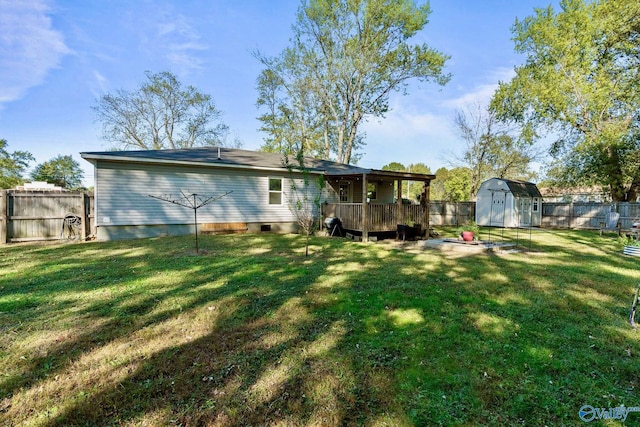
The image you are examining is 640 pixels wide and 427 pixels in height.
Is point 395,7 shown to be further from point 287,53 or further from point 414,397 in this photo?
point 414,397

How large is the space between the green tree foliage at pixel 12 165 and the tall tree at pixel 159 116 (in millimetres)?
12554

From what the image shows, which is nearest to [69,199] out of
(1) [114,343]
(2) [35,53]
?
(2) [35,53]

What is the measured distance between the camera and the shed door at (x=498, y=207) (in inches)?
667

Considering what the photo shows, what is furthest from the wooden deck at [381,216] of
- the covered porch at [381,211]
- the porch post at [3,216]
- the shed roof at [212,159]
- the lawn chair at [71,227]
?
the porch post at [3,216]

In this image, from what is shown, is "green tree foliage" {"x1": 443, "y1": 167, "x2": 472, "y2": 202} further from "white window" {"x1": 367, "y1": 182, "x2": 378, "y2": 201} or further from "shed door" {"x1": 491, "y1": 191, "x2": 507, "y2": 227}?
"white window" {"x1": 367, "y1": 182, "x2": 378, "y2": 201}

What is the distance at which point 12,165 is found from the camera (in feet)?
94.1

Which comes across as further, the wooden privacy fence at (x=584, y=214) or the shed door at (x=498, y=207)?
the shed door at (x=498, y=207)

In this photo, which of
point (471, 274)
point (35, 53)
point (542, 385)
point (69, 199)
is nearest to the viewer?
point (542, 385)

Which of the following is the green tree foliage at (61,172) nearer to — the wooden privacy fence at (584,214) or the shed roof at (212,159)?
the shed roof at (212,159)

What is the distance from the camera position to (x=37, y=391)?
7.23 feet

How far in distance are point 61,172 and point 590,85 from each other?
4941 centimetres

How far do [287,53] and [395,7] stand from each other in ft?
24.7

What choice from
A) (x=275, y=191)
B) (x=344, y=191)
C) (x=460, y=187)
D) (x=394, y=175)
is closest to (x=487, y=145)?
(x=460, y=187)

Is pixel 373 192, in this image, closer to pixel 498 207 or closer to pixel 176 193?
pixel 498 207
